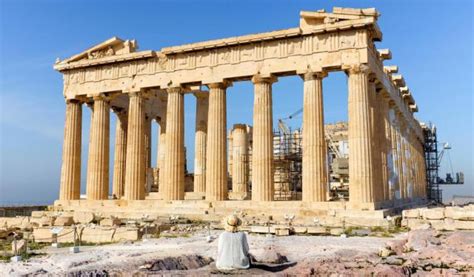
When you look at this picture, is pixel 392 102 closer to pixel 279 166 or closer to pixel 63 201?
pixel 279 166

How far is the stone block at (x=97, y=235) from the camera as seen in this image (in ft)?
56.1

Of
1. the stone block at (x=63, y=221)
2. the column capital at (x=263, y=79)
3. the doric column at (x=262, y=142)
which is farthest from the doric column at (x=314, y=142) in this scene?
the stone block at (x=63, y=221)

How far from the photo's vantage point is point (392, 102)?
31.2m

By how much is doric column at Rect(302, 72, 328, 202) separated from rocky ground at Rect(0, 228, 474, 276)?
27.7ft

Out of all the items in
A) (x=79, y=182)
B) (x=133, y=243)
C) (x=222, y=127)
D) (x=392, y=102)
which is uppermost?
(x=392, y=102)

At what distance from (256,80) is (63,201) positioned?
610 inches

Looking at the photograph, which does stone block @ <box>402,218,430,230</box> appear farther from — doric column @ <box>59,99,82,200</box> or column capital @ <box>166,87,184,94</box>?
doric column @ <box>59,99,82,200</box>

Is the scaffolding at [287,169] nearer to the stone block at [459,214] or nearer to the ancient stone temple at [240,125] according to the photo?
the ancient stone temple at [240,125]

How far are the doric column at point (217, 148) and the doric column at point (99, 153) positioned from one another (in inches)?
318

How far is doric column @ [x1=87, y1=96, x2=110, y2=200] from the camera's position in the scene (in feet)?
101

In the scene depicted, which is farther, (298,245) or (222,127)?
(222,127)

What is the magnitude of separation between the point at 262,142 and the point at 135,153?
8702 millimetres

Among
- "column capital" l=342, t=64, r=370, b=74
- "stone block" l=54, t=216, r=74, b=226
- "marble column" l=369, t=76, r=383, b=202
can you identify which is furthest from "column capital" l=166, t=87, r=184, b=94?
"marble column" l=369, t=76, r=383, b=202

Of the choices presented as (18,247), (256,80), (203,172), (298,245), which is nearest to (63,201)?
(203,172)
